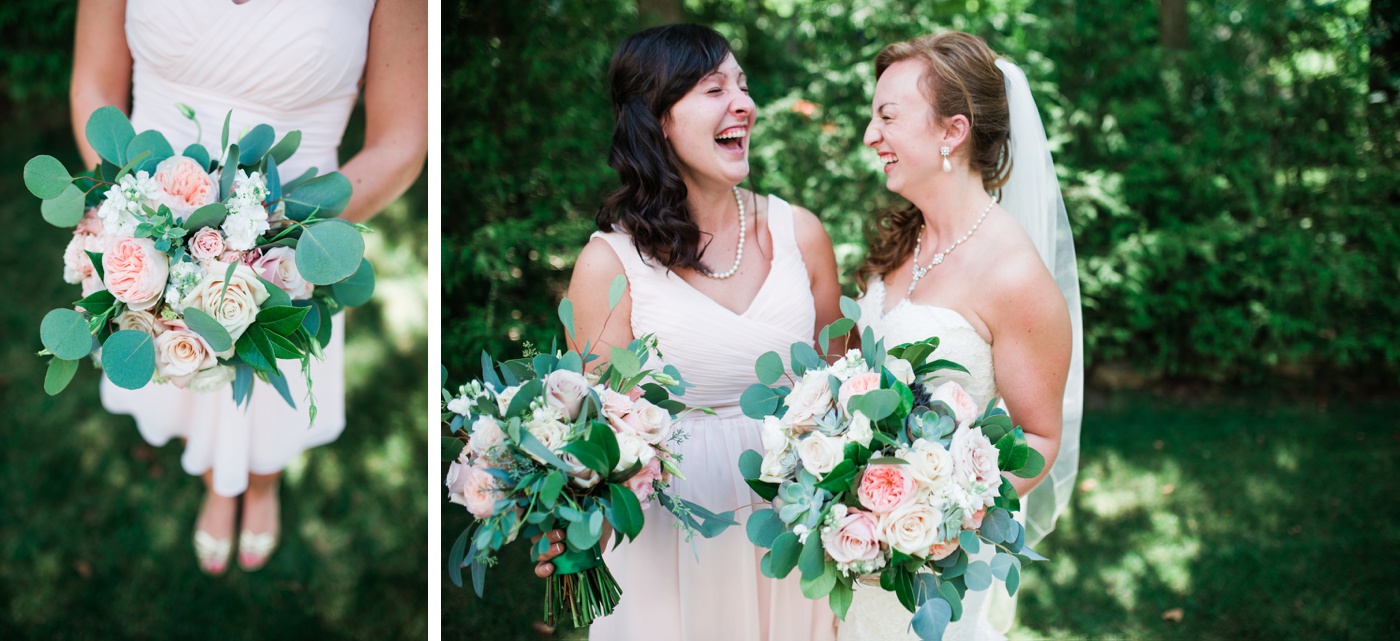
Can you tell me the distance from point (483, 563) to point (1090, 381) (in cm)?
495

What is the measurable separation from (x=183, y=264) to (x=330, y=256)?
28 centimetres

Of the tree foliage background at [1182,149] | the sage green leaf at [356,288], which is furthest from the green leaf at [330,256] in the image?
the tree foliage background at [1182,149]

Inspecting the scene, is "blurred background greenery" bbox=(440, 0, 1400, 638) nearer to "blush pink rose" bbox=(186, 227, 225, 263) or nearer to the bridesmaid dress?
the bridesmaid dress

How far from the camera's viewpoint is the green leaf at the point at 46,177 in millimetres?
1837

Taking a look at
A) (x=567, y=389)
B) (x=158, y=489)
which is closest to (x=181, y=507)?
(x=158, y=489)

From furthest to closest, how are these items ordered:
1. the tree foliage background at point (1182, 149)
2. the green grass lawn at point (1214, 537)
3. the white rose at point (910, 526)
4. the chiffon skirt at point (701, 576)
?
the tree foliage background at point (1182, 149)
the green grass lawn at point (1214, 537)
the chiffon skirt at point (701, 576)
the white rose at point (910, 526)

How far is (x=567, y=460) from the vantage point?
1.68 metres

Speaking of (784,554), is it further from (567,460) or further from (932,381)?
(932,381)

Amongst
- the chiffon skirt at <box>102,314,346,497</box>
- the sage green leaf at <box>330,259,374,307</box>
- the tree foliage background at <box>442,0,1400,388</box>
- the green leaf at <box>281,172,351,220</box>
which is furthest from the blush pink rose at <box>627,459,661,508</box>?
the tree foliage background at <box>442,0,1400,388</box>

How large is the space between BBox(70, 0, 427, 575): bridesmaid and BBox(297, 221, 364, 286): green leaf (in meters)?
0.55

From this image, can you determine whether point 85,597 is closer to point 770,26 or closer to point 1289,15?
point 770,26

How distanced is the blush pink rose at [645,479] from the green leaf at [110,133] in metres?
1.27

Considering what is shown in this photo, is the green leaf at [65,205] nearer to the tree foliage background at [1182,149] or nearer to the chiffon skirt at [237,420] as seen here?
the chiffon skirt at [237,420]

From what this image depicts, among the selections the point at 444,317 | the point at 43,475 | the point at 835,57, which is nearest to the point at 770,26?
the point at 835,57
